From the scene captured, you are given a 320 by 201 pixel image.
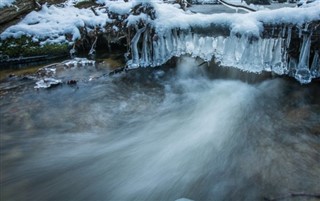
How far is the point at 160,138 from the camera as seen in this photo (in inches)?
192

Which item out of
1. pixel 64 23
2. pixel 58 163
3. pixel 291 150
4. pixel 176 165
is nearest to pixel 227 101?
pixel 291 150

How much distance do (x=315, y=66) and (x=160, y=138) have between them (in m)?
3.32

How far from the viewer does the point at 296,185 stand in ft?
12.0

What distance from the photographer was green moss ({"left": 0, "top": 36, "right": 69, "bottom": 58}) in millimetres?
7547

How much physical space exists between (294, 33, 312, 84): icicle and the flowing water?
0.16 meters

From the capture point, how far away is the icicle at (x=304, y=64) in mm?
5759

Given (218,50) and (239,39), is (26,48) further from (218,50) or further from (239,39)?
(239,39)

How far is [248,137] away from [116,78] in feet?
10.5

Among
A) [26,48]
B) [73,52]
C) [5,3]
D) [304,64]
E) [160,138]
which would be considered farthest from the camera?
[5,3]

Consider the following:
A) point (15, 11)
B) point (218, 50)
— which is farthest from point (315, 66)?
point (15, 11)

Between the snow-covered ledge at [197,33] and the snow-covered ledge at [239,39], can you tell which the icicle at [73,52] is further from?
the snow-covered ledge at [239,39]

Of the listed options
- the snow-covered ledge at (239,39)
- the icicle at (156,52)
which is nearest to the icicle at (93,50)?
the snow-covered ledge at (239,39)

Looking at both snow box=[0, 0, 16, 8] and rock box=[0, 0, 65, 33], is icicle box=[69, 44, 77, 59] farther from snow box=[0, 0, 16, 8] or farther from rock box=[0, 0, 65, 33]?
snow box=[0, 0, 16, 8]

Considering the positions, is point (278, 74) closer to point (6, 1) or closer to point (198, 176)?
point (198, 176)
